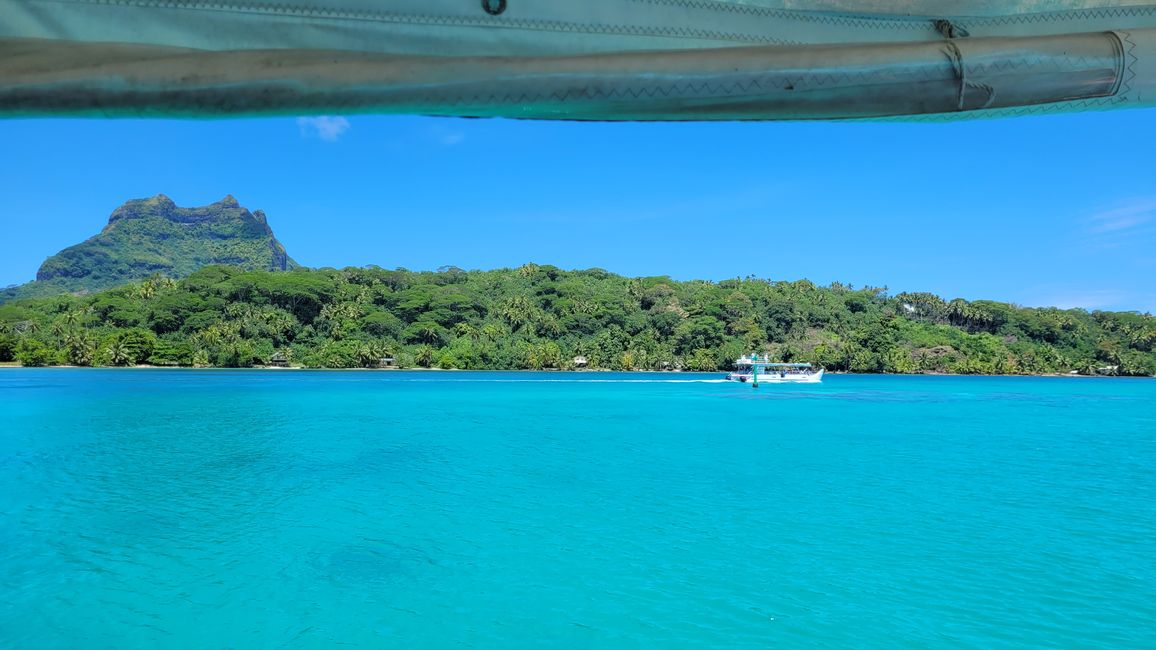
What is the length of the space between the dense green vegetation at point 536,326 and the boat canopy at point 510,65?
77337 mm

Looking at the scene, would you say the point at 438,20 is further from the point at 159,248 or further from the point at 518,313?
the point at 159,248

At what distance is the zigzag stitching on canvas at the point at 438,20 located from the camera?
3.94 ft

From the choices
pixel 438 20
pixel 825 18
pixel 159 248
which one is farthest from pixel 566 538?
pixel 159 248

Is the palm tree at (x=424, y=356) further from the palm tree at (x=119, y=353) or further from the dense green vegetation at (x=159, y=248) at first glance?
the dense green vegetation at (x=159, y=248)

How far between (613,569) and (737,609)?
2255 mm

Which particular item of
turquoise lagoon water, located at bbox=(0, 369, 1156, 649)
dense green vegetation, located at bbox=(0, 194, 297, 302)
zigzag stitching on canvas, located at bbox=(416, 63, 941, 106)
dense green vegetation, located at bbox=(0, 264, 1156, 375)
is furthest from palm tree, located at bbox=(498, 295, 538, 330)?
dense green vegetation, located at bbox=(0, 194, 297, 302)

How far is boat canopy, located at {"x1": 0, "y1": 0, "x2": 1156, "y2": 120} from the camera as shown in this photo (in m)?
1.11

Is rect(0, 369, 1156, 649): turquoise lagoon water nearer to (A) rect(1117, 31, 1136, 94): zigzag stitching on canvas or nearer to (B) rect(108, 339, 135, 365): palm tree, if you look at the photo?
(A) rect(1117, 31, 1136, 94): zigzag stitching on canvas

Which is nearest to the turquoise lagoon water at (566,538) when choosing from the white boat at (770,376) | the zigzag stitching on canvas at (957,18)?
the zigzag stitching on canvas at (957,18)

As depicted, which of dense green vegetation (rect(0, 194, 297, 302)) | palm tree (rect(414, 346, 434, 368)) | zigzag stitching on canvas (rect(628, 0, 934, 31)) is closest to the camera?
zigzag stitching on canvas (rect(628, 0, 934, 31))

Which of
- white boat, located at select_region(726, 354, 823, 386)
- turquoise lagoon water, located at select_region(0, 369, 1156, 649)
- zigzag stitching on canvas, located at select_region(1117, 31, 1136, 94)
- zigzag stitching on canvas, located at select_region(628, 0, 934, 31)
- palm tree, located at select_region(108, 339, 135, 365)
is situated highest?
zigzag stitching on canvas, located at select_region(628, 0, 934, 31)

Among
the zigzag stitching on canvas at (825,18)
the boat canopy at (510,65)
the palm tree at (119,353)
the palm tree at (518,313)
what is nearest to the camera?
the boat canopy at (510,65)

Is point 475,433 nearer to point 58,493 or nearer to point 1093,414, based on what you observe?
point 58,493

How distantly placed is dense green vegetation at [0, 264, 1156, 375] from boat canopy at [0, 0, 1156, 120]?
77337 mm
